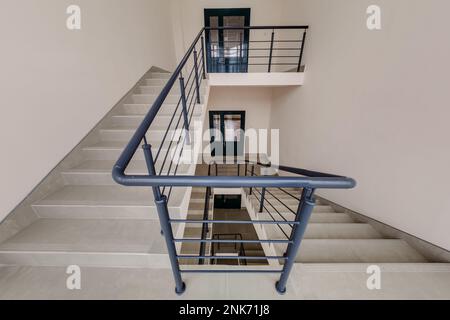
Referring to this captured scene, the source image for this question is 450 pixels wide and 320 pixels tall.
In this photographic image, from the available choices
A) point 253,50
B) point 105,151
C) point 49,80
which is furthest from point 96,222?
point 253,50

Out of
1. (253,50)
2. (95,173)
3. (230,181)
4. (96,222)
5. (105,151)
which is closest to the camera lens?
(230,181)

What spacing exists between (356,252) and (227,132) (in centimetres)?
456

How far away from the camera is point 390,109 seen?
147 centimetres

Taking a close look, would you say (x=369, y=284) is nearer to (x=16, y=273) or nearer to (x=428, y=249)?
(x=428, y=249)

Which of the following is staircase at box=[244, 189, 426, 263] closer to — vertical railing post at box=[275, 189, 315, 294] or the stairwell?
the stairwell

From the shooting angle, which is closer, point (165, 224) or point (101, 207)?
point (165, 224)

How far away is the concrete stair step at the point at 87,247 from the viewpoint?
1075 mm

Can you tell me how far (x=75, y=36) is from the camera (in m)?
1.66

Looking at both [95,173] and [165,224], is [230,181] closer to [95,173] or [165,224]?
[165,224]

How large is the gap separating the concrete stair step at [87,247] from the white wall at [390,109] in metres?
1.89

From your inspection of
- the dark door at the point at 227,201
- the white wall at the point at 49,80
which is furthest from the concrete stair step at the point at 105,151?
the dark door at the point at 227,201

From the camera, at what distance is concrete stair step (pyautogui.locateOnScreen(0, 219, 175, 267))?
108 centimetres

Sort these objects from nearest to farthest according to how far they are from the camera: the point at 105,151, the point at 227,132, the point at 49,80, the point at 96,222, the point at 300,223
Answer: the point at 300,223 → the point at 96,222 → the point at 49,80 → the point at 105,151 → the point at 227,132

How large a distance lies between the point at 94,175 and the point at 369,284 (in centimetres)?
218
